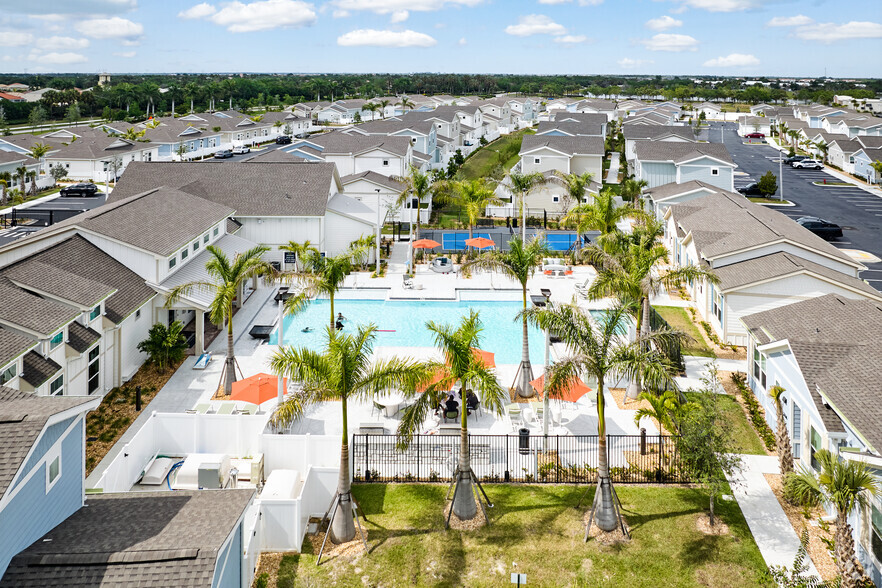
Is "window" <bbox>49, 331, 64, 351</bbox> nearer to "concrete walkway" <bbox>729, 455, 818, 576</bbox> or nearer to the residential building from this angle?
"concrete walkway" <bbox>729, 455, 818, 576</bbox>

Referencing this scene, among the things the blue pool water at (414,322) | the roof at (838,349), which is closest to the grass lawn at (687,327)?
the roof at (838,349)

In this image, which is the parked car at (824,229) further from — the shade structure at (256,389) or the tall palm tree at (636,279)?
the shade structure at (256,389)

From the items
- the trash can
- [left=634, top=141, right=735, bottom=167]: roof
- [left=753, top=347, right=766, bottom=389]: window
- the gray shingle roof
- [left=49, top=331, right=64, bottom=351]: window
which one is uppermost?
[left=634, top=141, right=735, bottom=167]: roof

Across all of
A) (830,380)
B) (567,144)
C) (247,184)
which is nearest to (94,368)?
(247,184)

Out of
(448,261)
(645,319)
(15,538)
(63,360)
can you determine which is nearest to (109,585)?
(15,538)

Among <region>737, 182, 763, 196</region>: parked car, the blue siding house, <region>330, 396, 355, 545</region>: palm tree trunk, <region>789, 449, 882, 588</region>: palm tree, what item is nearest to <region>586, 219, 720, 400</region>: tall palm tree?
<region>789, 449, 882, 588</region>: palm tree

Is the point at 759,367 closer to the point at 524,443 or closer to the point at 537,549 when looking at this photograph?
the point at 524,443
